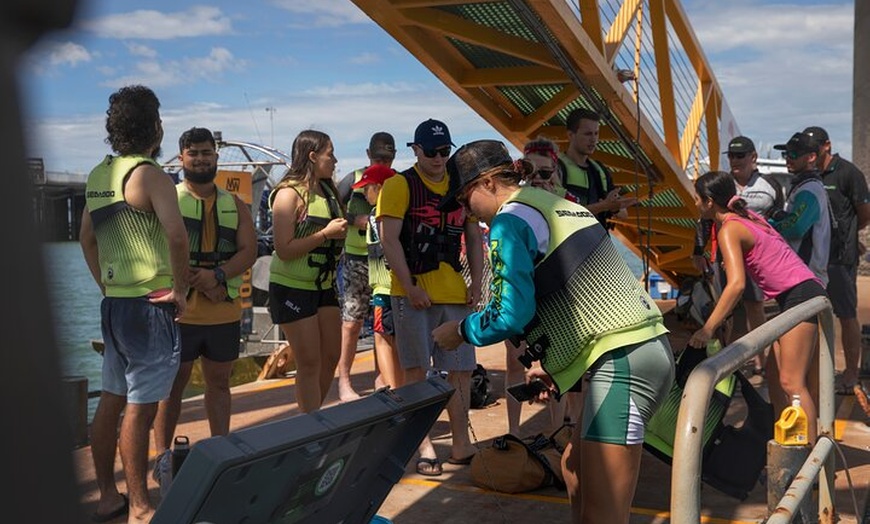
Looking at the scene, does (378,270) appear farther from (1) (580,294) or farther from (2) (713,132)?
(2) (713,132)

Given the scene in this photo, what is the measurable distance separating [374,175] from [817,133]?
11.0 ft

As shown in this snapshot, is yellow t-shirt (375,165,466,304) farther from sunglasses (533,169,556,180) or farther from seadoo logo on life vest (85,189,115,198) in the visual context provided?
seadoo logo on life vest (85,189,115,198)

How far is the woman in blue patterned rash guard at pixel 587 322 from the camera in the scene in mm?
3301

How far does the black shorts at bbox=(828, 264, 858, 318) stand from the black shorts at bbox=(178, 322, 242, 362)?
186 inches

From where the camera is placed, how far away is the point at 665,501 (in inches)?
198

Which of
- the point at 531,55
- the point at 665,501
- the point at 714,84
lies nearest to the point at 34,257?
the point at 665,501

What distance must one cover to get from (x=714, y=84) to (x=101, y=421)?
8499 mm

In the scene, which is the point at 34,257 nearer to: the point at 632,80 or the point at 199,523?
the point at 199,523

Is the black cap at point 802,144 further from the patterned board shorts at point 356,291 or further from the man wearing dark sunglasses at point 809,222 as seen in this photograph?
the patterned board shorts at point 356,291

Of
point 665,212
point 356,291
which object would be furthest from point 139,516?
point 665,212

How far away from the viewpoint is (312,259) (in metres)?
5.56

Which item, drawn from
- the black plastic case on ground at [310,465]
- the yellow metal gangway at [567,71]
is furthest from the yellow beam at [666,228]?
the black plastic case on ground at [310,465]

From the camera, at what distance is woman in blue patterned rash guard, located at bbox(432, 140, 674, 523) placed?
3301 millimetres

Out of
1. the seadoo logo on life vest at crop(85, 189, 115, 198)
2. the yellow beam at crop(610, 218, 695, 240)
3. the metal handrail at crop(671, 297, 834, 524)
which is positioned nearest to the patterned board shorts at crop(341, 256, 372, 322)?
the seadoo logo on life vest at crop(85, 189, 115, 198)
